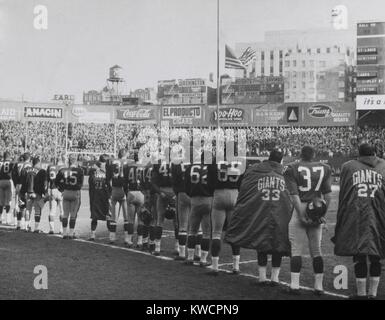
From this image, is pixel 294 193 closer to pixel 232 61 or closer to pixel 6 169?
pixel 6 169

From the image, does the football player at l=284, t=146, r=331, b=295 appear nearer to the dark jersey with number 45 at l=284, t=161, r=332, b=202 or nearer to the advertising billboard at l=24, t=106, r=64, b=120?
the dark jersey with number 45 at l=284, t=161, r=332, b=202

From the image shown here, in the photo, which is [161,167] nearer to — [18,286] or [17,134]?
[18,286]

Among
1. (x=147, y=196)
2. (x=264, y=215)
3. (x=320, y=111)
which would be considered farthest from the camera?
(x=320, y=111)

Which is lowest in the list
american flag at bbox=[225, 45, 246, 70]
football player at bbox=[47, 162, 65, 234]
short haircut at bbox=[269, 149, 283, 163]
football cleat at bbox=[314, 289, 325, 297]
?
football cleat at bbox=[314, 289, 325, 297]

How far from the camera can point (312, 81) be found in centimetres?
7775

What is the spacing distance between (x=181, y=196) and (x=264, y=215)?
198 centimetres

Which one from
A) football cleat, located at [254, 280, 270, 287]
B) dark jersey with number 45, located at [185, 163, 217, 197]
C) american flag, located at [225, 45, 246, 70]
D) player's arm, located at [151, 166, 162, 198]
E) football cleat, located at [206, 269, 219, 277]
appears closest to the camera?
football cleat, located at [254, 280, 270, 287]

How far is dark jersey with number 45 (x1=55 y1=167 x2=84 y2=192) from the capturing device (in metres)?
10.6

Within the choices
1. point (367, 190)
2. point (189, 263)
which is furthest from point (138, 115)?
point (367, 190)

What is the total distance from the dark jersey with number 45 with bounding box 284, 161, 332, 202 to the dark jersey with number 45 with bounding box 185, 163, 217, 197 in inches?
59.9

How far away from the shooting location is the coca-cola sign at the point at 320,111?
108ft

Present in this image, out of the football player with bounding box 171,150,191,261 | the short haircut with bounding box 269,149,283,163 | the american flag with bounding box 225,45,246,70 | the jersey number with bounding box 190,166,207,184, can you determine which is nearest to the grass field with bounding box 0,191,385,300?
the football player with bounding box 171,150,191,261

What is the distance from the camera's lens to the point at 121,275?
7383 mm

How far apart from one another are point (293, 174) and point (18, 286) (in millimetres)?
3601
